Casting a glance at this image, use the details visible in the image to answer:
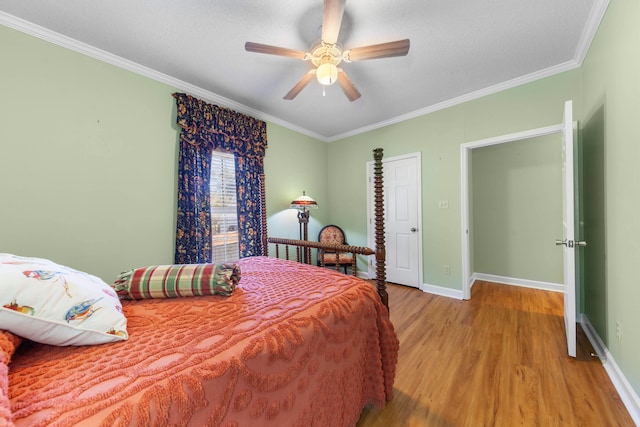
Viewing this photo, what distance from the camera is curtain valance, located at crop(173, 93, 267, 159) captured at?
2501 mm

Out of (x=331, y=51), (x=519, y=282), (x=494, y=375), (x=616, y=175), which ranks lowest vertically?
(x=494, y=375)

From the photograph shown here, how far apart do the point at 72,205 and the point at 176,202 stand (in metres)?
0.76

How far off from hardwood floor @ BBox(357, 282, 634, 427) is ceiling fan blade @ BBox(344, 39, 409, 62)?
227 centimetres

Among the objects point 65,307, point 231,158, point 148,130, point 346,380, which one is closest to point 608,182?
point 346,380

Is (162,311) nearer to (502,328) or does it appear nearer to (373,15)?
(373,15)

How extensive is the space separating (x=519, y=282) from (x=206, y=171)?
456 cm

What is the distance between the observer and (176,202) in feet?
8.24

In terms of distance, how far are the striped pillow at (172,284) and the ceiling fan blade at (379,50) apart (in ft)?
5.63

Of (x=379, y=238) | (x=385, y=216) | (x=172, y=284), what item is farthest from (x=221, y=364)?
(x=385, y=216)

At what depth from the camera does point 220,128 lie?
109 inches

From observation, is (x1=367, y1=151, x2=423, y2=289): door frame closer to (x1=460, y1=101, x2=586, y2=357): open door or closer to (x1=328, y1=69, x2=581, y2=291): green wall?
(x1=328, y1=69, x2=581, y2=291): green wall

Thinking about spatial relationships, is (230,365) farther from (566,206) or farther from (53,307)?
(566,206)

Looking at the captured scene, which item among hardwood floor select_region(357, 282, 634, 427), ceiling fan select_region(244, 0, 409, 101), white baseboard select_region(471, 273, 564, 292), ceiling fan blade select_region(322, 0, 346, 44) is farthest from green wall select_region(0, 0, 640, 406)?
ceiling fan blade select_region(322, 0, 346, 44)

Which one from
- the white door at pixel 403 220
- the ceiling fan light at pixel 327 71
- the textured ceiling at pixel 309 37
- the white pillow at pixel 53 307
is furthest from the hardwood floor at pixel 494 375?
the textured ceiling at pixel 309 37
